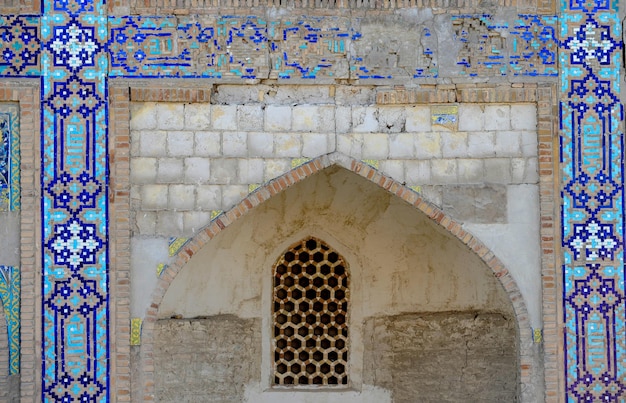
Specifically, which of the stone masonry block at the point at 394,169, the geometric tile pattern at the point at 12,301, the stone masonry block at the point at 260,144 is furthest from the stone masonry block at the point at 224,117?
the geometric tile pattern at the point at 12,301

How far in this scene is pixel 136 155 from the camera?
6.51 meters

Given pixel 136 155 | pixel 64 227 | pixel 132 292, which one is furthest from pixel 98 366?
pixel 136 155

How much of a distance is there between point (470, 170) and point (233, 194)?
1.68m

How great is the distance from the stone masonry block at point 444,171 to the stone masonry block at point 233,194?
133 cm

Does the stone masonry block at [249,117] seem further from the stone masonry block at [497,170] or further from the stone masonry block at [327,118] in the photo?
the stone masonry block at [497,170]

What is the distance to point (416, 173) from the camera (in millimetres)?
6555

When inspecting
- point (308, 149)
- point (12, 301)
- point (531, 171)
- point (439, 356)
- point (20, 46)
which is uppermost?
point (20, 46)

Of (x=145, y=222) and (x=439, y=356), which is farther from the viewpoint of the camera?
(x=439, y=356)

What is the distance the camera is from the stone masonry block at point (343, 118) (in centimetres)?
657

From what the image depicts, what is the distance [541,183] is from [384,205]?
1526mm

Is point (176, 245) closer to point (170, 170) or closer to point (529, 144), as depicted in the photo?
point (170, 170)

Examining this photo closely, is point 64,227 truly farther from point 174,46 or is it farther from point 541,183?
point 541,183

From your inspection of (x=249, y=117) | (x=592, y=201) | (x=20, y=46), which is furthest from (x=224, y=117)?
(x=592, y=201)

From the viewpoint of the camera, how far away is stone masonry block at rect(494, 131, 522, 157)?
6590 millimetres
